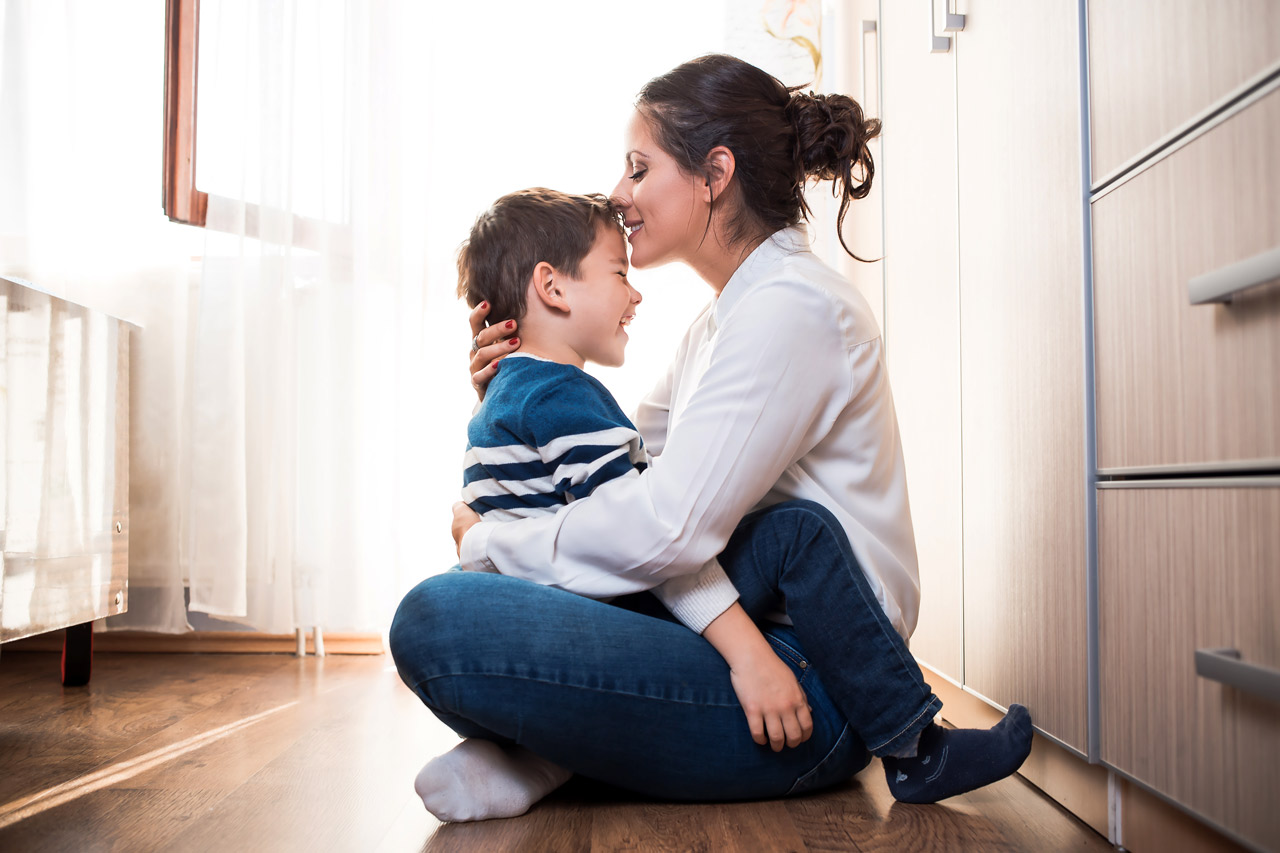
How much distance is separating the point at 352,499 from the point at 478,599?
4.07 ft

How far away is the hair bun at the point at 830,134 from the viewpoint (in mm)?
1138

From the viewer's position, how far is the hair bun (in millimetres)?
1138

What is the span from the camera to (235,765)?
3.84 feet

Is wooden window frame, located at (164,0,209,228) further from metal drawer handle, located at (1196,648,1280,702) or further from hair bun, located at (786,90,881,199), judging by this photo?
metal drawer handle, located at (1196,648,1280,702)

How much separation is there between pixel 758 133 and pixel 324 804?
0.94 metres

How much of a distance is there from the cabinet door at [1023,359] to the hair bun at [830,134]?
0.19m

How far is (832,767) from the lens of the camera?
1005 mm

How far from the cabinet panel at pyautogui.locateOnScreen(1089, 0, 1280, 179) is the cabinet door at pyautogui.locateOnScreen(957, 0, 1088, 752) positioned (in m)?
0.05

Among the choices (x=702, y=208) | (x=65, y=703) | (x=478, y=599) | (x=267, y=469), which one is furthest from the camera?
(x=267, y=469)

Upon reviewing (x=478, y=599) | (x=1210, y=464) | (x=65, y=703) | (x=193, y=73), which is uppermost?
(x=193, y=73)

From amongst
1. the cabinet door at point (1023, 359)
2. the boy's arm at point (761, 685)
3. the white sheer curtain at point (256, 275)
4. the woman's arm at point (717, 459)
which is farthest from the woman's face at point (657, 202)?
the white sheer curtain at point (256, 275)

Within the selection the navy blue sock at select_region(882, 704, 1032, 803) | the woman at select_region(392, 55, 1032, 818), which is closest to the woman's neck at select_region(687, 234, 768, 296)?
the woman at select_region(392, 55, 1032, 818)

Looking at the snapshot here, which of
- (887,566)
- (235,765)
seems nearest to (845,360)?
(887,566)

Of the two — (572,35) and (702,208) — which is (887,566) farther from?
(572,35)
